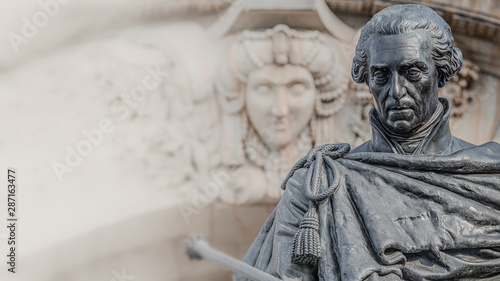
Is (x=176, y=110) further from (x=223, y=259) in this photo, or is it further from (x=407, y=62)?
(x=407, y=62)

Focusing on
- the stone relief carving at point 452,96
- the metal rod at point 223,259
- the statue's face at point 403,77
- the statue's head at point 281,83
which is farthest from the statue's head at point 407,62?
the stone relief carving at point 452,96

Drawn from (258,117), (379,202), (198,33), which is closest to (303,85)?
(258,117)

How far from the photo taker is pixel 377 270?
6.53ft

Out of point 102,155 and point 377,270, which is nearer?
point 377,270

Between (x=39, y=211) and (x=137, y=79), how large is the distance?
629 mm

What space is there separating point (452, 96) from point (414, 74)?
2.19 meters

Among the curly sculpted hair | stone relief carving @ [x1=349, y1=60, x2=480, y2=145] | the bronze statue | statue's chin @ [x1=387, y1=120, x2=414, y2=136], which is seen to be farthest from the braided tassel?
stone relief carving @ [x1=349, y1=60, x2=480, y2=145]

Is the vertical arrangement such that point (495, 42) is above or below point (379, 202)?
above

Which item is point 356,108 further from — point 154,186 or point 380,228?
point 380,228

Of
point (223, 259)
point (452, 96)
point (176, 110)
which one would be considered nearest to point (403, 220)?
point (223, 259)

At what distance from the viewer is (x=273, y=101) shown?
4.08 metres

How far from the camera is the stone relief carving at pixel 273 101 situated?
4059 mm

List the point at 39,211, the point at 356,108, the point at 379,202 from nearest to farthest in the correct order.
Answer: the point at 379,202 < the point at 39,211 < the point at 356,108

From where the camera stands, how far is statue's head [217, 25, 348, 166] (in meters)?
4.05
